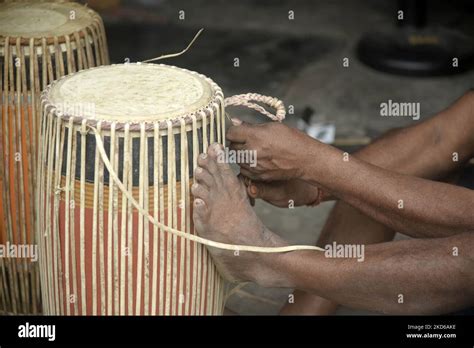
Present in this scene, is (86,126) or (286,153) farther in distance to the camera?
(286,153)

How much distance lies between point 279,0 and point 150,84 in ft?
11.3

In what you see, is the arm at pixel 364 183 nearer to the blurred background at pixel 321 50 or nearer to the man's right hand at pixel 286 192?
the man's right hand at pixel 286 192

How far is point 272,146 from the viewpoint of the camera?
190cm

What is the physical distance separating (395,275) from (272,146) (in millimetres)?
371

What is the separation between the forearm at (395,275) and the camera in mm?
1767

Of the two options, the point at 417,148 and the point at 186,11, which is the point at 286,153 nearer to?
the point at 417,148

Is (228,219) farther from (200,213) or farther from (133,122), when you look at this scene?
(133,122)

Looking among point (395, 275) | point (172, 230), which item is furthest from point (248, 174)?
point (395, 275)

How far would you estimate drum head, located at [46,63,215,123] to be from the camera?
1.73 metres

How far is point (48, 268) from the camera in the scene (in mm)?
→ 1900

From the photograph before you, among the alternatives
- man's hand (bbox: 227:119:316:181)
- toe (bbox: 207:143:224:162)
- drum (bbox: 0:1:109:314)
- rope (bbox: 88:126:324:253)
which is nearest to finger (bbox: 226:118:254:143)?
man's hand (bbox: 227:119:316:181)

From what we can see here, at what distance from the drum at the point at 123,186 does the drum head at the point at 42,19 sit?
25 cm

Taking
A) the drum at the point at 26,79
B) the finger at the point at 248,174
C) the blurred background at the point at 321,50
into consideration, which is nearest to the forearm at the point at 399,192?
the finger at the point at 248,174
